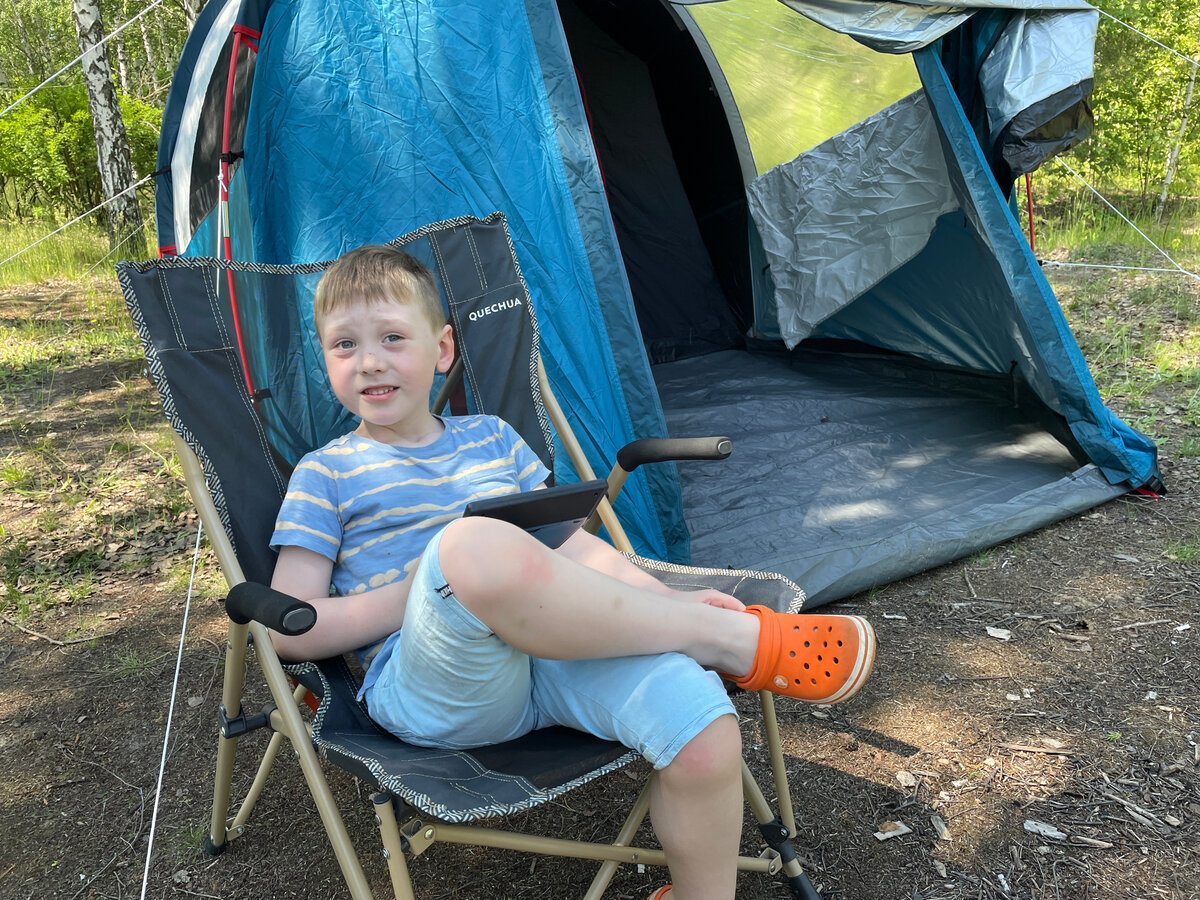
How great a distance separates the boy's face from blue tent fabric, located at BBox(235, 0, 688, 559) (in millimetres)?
851

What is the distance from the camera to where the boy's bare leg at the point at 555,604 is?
1.18 metres

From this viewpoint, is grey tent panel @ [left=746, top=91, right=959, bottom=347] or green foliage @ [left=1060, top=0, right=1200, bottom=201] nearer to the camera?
grey tent panel @ [left=746, top=91, right=959, bottom=347]

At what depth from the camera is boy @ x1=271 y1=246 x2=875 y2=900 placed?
1220 millimetres

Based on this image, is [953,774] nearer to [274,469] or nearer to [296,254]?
[274,469]

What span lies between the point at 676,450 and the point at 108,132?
6265mm

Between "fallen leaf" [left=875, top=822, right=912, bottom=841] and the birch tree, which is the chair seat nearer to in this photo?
"fallen leaf" [left=875, top=822, right=912, bottom=841]

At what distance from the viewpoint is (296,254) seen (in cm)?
257

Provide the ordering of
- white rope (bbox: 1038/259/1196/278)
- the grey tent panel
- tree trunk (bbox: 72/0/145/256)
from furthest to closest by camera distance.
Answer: tree trunk (bbox: 72/0/145/256) < white rope (bbox: 1038/259/1196/278) < the grey tent panel

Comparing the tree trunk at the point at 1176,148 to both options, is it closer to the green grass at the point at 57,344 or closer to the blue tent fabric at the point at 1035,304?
the blue tent fabric at the point at 1035,304

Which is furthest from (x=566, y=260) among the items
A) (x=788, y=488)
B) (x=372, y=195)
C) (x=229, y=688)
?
(x=229, y=688)

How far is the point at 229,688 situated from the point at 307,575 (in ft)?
0.83

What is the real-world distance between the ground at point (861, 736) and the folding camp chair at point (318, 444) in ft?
0.55

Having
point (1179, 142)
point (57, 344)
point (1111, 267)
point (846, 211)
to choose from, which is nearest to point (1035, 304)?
point (846, 211)

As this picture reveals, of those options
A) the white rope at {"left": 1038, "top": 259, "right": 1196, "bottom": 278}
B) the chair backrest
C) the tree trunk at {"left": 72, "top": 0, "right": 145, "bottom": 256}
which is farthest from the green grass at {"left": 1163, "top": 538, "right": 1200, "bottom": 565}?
the tree trunk at {"left": 72, "top": 0, "right": 145, "bottom": 256}
